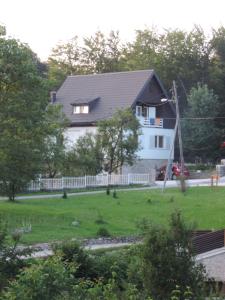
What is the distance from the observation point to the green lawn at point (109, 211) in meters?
23.3

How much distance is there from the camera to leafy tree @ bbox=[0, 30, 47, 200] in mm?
26016

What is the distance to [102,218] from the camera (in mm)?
26703

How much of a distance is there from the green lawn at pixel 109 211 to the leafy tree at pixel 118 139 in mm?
8631

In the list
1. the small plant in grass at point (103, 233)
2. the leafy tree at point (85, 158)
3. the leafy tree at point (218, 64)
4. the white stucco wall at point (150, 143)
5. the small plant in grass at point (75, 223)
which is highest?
the leafy tree at point (218, 64)

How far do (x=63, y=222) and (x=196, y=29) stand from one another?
166 feet

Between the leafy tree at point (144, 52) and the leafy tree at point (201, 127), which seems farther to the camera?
the leafy tree at point (144, 52)

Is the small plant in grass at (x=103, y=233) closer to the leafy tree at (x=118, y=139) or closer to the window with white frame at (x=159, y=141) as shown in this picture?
the leafy tree at (x=118, y=139)

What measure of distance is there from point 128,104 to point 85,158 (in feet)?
39.6

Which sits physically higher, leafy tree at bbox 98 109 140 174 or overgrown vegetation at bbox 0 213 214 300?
leafy tree at bbox 98 109 140 174

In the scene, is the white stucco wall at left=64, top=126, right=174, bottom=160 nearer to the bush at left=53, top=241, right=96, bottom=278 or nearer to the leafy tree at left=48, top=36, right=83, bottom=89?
the leafy tree at left=48, top=36, right=83, bottom=89

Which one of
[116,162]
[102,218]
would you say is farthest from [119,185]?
[102,218]

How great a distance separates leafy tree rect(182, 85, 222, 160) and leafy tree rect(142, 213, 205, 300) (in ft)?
174

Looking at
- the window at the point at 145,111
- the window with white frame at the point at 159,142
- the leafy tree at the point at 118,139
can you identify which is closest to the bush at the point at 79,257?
the leafy tree at the point at 118,139

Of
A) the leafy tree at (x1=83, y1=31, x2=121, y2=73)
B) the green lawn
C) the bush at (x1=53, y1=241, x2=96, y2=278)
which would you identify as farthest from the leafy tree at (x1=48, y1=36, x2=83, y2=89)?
the bush at (x1=53, y1=241, x2=96, y2=278)
